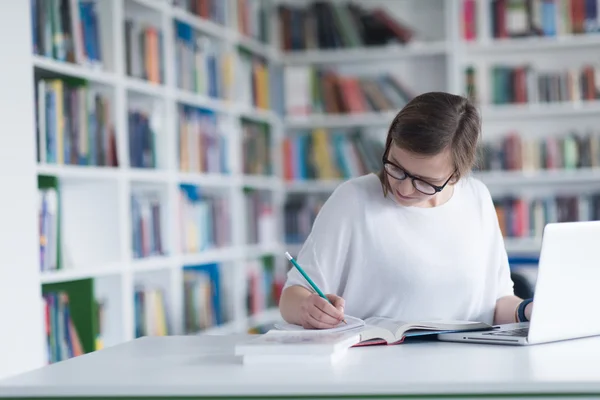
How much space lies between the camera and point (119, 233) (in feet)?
10.4

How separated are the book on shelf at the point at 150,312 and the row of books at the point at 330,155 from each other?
4.98 ft

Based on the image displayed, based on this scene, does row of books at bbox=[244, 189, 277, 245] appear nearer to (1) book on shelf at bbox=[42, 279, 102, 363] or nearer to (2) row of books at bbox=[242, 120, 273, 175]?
(2) row of books at bbox=[242, 120, 273, 175]

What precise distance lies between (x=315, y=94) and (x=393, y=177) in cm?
308

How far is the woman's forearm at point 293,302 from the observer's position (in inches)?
70.1

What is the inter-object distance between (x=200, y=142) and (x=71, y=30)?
1.12m

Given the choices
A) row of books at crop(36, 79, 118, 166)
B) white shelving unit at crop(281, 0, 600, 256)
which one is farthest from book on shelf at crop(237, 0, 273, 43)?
row of books at crop(36, 79, 118, 166)

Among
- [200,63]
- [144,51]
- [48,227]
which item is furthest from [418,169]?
[200,63]

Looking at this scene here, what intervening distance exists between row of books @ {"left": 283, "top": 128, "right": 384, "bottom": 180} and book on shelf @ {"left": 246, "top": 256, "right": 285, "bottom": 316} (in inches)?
21.5

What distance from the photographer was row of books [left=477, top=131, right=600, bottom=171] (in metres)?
4.61

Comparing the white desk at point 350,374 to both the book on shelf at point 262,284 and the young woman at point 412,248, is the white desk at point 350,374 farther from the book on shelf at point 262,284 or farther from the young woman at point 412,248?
the book on shelf at point 262,284

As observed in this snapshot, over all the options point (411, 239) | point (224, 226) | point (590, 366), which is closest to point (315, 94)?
point (224, 226)

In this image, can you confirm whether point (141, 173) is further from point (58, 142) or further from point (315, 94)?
point (315, 94)

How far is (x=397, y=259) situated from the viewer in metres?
1.99

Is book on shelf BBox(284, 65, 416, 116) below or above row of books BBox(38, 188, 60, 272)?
above
